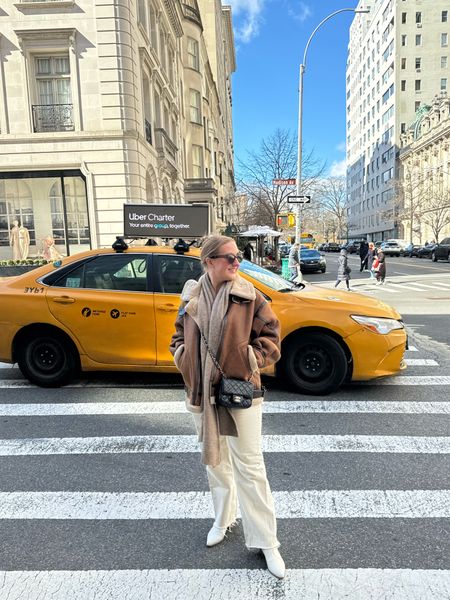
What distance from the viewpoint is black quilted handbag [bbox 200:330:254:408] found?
2.30 metres

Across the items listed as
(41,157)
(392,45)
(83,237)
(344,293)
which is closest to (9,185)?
(41,157)

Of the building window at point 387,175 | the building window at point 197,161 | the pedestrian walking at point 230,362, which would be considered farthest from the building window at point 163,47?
the building window at point 387,175

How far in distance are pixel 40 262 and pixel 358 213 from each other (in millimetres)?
97248

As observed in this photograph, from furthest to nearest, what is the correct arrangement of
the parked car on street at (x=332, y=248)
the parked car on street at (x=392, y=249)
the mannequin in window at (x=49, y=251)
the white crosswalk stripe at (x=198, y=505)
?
the parked car on street at (x=332, y=248)
the parked car on street at (x=392, y=249)
the mannequin in window at (x=49, y=251)
the white crosswalk stripe at (x=198, y=505)

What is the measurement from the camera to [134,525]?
113 inches

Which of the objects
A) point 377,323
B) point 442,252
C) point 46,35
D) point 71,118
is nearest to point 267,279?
point 377,323

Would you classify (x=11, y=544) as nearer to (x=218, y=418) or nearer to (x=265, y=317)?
(x=218, y=418)

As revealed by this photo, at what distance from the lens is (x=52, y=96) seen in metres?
17.6

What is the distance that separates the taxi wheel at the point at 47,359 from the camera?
5.51 metres

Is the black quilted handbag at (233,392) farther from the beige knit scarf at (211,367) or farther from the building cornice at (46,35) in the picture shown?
the building cornice at (46,35)

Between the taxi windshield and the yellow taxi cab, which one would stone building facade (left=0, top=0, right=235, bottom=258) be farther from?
the taxi windshield

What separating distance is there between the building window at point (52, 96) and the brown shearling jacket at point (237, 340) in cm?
1751

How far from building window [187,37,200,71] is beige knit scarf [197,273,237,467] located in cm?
3394

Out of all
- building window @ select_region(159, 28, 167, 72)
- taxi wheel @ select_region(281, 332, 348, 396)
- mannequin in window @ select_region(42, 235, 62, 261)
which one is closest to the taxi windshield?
taxi wheel @ select_region(281, 332, 348, 396)
